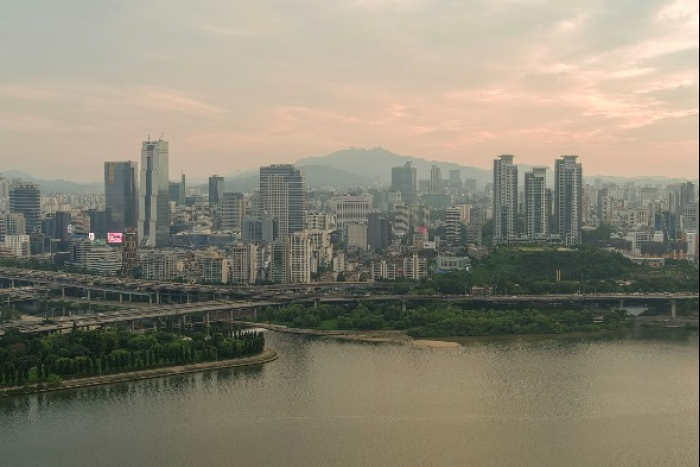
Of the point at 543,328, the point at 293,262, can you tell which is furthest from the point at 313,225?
the point at 543,328

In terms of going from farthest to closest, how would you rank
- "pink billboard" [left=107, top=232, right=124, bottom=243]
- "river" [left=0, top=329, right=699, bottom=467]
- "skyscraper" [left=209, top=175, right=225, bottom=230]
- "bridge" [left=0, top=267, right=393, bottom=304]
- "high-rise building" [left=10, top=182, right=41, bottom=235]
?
"skyscraper" [left=209, top=175, right=225, bottom=230], "high-rise building" [left=10, top=182, right=41, bottom=235], "pink billboard" [left=107, top=232, right=124, bottom=243], "bridge" [left=0, top=267, right=393, bottom=304], "river" [left=0, top=329, right=699, bottom=467]

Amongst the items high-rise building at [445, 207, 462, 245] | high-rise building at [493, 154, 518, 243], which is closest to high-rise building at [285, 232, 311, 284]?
high-rise building at [493, 154, 518, 243]

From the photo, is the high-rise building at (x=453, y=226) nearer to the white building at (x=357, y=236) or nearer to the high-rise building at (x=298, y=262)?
the white building at (x=357, y=236)

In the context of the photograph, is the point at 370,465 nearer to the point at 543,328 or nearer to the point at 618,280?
the point at 543,328

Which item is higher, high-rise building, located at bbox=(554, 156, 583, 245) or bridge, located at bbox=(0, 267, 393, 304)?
high-rise building, located at bbox=(554, 156, 583, 245)

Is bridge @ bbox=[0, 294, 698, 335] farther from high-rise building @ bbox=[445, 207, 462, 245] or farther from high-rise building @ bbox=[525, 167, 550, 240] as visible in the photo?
high-rise building @ bbox=[445, 207, 462, 245]
